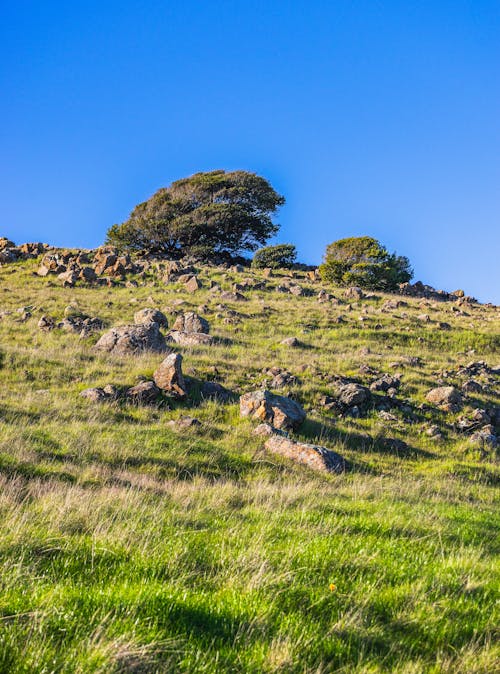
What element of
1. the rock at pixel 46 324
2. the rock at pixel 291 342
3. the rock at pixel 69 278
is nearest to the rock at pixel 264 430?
the rock at pixel 291 342

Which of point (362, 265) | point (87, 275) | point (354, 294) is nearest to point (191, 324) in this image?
point (87, 275)

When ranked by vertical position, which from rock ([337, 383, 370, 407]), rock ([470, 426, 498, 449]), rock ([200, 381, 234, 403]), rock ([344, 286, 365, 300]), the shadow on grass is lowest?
the shadow on grass

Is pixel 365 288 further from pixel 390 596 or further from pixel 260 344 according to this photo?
pixel 390 596

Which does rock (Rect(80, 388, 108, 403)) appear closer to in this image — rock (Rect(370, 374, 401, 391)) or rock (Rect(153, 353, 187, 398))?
rock (Rect(153, 353, 187, 398))

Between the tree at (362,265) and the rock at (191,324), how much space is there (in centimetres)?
2115

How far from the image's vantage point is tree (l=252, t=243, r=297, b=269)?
48438mm

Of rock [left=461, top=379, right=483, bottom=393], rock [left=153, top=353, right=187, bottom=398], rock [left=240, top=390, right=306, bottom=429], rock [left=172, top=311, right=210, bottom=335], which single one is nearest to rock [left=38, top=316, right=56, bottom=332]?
rock [left=172, top=311, right=210, bottom=335]

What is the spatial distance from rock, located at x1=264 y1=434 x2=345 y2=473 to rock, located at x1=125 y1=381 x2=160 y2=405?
375cm

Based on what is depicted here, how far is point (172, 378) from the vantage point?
45.2ft

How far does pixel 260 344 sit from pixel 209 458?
12.3 meters

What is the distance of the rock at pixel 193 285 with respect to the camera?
32688 mm

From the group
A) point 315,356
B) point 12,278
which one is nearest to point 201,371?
point 315,356

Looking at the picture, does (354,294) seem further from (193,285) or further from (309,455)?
(309,455)

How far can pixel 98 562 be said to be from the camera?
13.8ft
